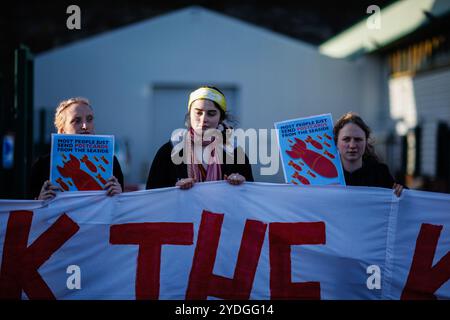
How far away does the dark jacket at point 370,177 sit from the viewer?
169 inches

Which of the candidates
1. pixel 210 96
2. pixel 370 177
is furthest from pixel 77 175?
pixel 370 177

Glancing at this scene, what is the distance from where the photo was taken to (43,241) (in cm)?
399

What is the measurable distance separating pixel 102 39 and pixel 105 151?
11.5m

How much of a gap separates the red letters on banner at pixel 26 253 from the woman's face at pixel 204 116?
104cm

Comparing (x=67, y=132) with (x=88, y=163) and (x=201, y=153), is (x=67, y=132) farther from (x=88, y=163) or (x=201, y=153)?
(x=201, y=153)

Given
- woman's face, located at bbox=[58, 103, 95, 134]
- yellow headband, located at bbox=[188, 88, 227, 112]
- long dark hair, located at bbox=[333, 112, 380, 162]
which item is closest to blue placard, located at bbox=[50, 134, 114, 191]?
woman's face, located at bbox=[58, 103, 95, 134]

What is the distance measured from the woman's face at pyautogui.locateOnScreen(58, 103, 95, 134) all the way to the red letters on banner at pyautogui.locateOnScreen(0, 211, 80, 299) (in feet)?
1.90

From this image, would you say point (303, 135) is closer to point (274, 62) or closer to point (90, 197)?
point (90, 197)

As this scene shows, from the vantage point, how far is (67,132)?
411cm

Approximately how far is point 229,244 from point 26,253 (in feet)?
4.38

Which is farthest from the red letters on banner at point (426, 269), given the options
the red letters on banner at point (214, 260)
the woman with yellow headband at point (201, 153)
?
the woman with yellow headband at point (201, 153)

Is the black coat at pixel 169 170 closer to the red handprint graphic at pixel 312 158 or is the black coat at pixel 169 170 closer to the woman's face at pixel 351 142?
the red handprint graphic at pixel 312 158
